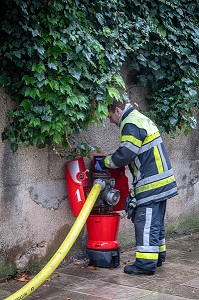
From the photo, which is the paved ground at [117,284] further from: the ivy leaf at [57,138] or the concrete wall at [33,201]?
the ivy leaf at [57,138]

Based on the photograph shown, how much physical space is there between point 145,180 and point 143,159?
0.20 metres

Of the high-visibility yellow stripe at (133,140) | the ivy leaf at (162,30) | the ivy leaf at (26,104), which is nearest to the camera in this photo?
the ivy leaf at (26,104)

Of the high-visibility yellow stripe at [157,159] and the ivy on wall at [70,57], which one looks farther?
the high-visibility yellow stripe at [157,159]

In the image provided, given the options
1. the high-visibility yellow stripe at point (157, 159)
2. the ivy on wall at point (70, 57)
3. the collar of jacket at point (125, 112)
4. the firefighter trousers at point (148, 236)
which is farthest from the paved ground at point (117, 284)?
the collar of jacket at point (125, 112)

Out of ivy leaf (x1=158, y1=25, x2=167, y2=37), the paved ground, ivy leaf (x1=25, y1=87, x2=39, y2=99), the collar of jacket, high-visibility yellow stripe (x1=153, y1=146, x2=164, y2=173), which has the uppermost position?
ivy leaf (x1=158, y1=25, x2=167, y2=37)

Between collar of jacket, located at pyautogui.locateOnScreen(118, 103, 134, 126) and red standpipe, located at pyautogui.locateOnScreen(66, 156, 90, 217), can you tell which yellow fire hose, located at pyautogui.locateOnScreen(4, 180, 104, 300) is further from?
collar of jacket, located at pyautogui.locateOnScreen(118, 103, 134, 126)

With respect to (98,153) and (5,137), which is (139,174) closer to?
(98,153)

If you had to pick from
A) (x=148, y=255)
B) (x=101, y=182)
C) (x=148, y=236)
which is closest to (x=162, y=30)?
(x=101, y=182)

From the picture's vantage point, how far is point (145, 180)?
603 centimetres

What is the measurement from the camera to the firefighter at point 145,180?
5965mm

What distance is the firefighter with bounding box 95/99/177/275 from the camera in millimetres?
5965

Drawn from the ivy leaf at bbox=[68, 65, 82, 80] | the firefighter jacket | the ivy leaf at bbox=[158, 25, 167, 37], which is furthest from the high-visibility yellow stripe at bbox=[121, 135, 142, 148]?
the ivy leaf at bbox=[158, 25, 167, 37]

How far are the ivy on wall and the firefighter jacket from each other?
0.28m

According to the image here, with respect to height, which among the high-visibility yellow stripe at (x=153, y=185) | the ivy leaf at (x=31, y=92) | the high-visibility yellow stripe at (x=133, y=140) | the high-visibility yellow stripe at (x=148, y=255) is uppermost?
the ivy leaf at (x=31, y=92)
